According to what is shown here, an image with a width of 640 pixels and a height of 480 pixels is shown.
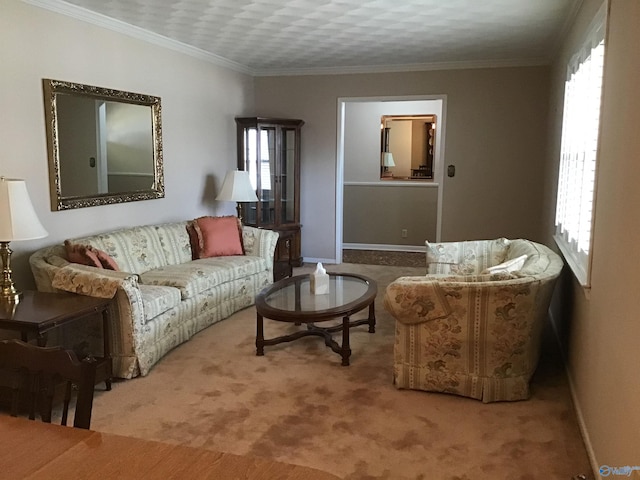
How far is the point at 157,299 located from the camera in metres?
3.82

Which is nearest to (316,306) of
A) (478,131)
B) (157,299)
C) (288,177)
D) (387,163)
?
(157,299)

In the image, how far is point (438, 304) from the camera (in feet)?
10.3

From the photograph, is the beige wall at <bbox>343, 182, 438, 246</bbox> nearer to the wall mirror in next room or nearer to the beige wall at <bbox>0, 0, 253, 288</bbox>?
the wall mirror in next room

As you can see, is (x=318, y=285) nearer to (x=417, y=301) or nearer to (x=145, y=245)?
(x=417, y=301)

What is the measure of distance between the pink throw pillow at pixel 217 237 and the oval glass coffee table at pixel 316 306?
102 cm

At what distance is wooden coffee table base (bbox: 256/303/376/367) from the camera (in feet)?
A: 12.4

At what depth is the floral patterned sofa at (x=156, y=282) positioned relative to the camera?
352cm

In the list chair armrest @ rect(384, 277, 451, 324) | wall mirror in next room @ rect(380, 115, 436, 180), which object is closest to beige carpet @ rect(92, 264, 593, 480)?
chair armrest @ rect(384, 277, 451, 324)

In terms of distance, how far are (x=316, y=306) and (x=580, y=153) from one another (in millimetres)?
1975

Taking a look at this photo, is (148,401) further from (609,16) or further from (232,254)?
(609,16)

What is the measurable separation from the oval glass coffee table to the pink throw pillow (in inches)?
40.1

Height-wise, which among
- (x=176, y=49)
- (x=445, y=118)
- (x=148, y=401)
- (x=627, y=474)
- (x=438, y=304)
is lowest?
(x=148, y=401)

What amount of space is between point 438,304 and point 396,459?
89cm

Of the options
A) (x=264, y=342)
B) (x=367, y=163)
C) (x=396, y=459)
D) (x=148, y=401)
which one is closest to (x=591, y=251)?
(x=396, y=459)
